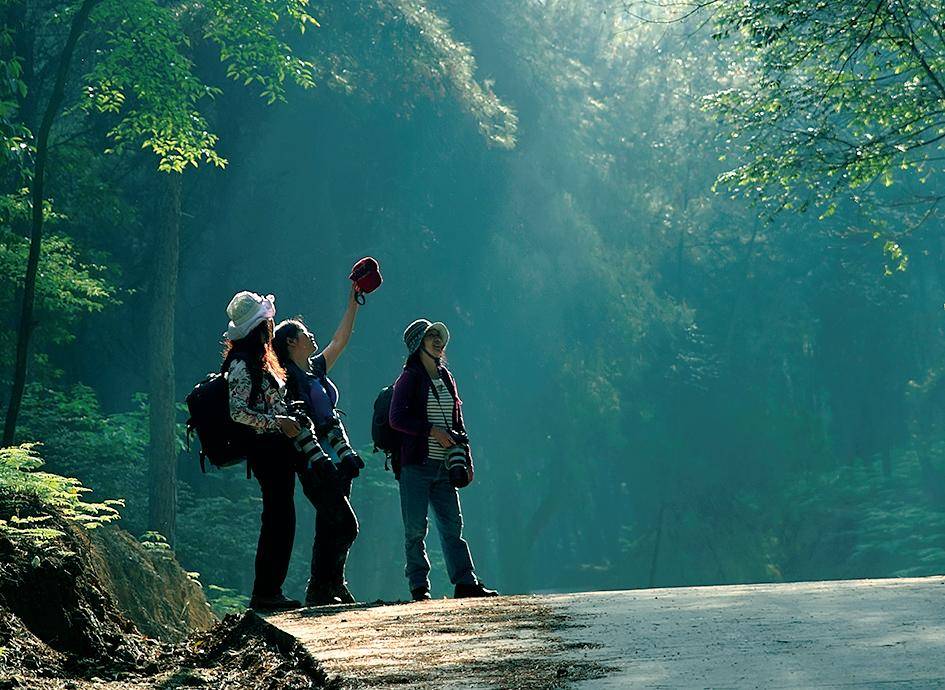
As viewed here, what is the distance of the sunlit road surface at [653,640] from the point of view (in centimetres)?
512

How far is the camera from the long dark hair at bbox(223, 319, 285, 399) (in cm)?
856

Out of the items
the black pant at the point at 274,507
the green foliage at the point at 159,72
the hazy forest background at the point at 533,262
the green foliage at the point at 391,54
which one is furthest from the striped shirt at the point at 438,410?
the green foliage at the point at 391,54

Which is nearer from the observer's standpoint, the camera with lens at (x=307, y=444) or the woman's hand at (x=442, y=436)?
the camera with lens at (x=307, y=444)

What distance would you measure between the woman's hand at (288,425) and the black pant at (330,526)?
54 centimetres

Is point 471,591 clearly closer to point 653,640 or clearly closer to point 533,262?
point 653,640

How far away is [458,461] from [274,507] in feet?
5.33

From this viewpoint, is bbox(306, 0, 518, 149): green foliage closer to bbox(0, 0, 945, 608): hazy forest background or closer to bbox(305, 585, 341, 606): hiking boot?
bbox(0, 0, 945, 608): hazy forest background

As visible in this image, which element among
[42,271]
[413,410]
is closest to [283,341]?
[413,410]

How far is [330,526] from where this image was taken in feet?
30.6

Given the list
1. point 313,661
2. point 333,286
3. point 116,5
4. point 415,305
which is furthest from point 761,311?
point 313,661

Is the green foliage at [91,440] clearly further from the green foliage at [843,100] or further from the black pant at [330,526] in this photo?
the black pant at [330,526]

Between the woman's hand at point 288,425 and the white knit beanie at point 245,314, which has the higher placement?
the white knit beanie at point 245,314

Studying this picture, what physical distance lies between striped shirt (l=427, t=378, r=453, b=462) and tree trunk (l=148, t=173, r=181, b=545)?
46.9 ft

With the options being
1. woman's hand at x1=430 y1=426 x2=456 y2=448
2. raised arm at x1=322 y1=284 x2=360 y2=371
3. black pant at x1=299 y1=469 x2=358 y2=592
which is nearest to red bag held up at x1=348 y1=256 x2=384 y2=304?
raised arm at x1=322 y1=284 x2=360 y2=371
